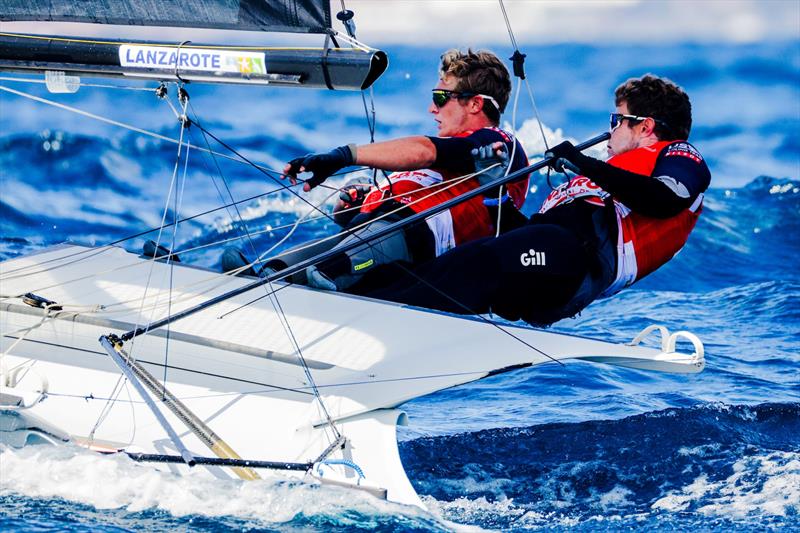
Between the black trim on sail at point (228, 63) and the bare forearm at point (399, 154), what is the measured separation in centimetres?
24

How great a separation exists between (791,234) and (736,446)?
13.1 feet

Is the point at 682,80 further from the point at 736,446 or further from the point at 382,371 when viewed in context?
the point at 382,371

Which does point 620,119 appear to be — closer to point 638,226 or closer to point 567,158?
point 638,226

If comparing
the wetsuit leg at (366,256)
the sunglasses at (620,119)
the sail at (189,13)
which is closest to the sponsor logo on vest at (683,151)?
the sunglasses at (620,119)

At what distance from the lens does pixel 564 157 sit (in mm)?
3051

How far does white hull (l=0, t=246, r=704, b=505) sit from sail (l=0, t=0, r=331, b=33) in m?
0.80

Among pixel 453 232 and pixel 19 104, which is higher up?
pixel 19 104

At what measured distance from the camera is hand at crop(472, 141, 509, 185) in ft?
11.0

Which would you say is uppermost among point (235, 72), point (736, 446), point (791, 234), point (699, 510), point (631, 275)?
point (791, 234)

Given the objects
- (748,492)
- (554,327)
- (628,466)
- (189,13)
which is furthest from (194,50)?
(554,327)

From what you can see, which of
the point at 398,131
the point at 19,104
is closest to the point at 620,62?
the point at 398,131

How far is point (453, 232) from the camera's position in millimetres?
3553

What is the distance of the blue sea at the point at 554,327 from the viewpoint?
261 cm

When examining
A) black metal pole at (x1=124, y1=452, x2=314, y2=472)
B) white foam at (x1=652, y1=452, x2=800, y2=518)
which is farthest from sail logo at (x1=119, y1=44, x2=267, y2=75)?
white foam at (x1=652, y1=452, x2=800, y2=518)
